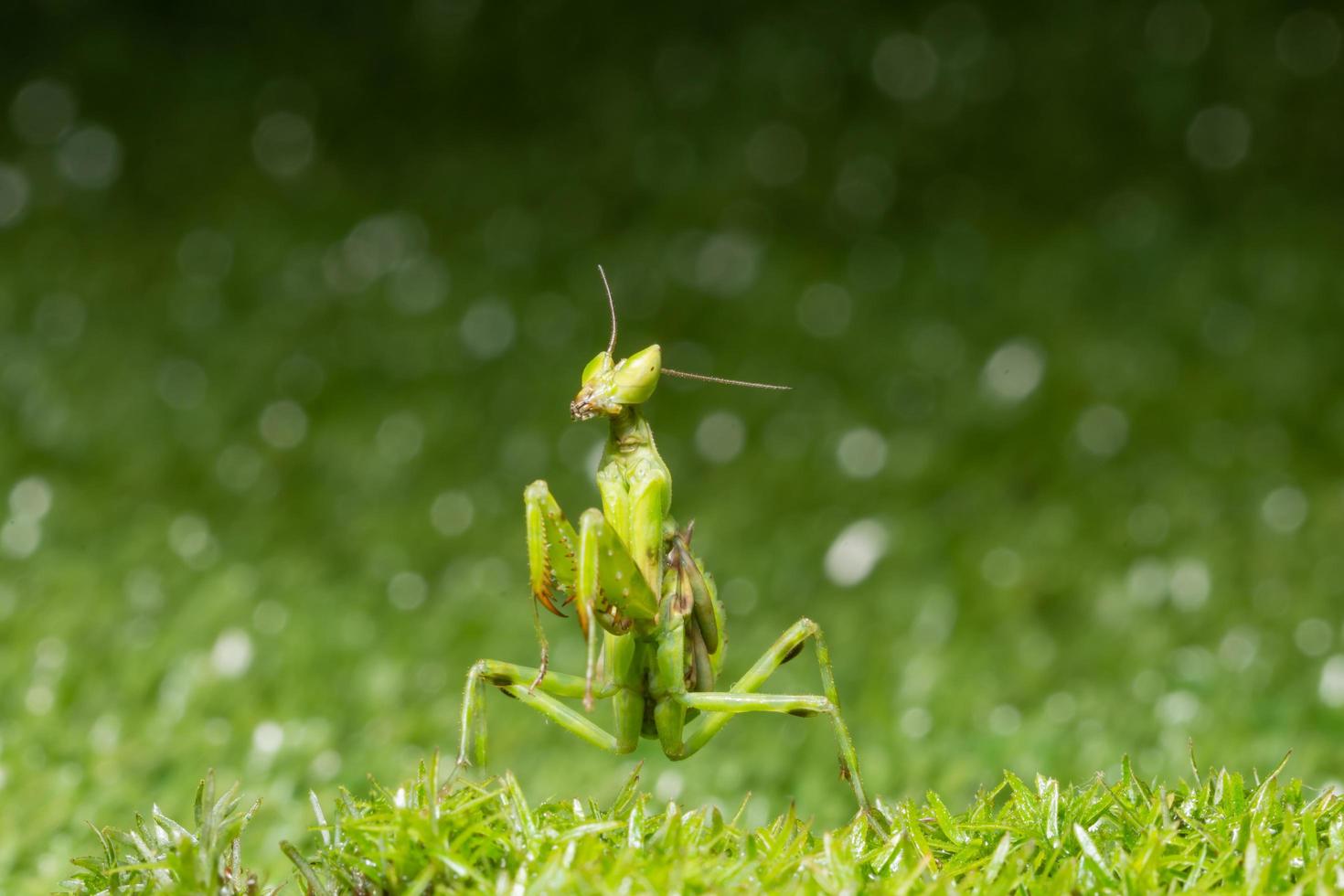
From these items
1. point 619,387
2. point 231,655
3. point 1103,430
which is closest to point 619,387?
point 619,387

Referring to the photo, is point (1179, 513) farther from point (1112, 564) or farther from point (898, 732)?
point (898, 732)

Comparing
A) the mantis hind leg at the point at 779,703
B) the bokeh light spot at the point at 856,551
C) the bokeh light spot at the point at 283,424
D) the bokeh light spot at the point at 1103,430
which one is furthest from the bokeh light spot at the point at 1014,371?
the mantis hind leg at the point at 779,703

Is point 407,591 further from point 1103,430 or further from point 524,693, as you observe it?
point 1103,430

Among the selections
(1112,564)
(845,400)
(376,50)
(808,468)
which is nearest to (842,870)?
(1112,564)

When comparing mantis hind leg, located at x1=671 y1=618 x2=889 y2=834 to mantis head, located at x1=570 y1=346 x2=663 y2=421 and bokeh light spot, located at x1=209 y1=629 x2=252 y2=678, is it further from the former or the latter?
bokeh light spot, located at x1=209 y1=629 x2=252 y2=678

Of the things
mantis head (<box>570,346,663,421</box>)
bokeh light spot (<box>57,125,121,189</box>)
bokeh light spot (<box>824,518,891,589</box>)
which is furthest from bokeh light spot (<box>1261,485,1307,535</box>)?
bokeh light spot (<box>57,125,121,189</box>)

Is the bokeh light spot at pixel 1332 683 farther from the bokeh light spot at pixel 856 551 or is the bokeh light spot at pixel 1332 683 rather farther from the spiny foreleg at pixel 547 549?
the spiny foreleg at pixel 547 549
